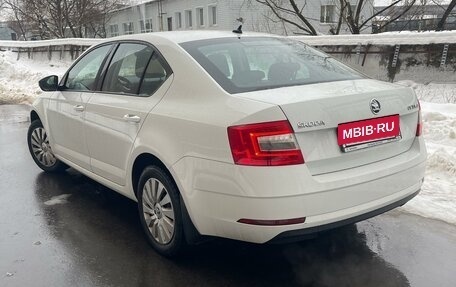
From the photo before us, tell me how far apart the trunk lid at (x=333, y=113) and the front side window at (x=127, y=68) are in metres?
1.17

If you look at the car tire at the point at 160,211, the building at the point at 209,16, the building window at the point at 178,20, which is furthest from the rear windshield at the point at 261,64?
the building window at the point at 178,20

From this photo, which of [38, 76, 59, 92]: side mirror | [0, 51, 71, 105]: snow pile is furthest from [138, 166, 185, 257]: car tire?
[0, 51, 71, 105]: snow pile

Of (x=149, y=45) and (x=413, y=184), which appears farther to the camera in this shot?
(x=149, y=45)

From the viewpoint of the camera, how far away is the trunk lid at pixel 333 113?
275 centimetres

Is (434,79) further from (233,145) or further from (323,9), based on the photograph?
(323,9)

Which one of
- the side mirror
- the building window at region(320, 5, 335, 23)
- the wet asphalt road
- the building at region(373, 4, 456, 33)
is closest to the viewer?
the wet asphalt road

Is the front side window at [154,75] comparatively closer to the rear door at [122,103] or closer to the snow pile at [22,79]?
Answer: the rear door at [122,103]

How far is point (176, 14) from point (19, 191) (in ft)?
113

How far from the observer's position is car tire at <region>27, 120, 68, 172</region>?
5.49m

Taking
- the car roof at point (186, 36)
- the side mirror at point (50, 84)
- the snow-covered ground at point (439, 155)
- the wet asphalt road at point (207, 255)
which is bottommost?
the wet asphalt road at point (207, 255)

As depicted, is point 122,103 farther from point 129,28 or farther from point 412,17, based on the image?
point 129,28

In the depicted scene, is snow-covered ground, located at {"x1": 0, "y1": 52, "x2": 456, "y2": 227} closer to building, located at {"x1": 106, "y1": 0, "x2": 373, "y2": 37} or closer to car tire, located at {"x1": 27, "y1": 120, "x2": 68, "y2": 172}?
car tire, located at {"x1": 27, "y1": 120, "x2": 68, "y2": 172}

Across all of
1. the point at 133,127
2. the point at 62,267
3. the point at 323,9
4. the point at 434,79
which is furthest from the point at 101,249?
the point at 323,9

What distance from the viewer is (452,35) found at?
8.92 m
